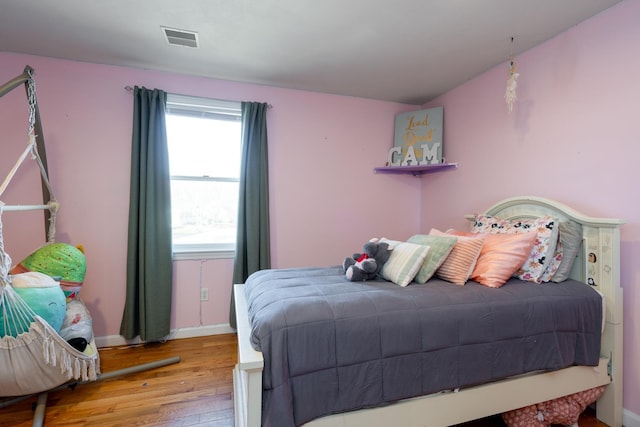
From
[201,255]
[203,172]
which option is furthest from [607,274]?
[203,172]

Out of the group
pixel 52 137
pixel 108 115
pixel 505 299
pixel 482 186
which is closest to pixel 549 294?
pixel 505 299

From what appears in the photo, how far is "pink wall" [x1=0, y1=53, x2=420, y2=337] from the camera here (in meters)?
2.28

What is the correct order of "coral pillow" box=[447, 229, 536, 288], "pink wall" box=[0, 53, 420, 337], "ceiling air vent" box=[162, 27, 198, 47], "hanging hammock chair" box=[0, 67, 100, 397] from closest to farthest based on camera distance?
"hanging hammock chair" box=[0, 67, 100, 397], "coral pillow" box=[447, 229, 536, 288], "ceiling air vent" box=[162, 27, 198, 47], "pink wall" box=[0, 53, 420, 337]

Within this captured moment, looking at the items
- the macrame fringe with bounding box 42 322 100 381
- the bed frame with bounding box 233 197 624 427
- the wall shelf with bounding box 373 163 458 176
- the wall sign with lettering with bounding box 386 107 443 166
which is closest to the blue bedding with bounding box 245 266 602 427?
the bed frame with bounding box 233 197 624 427

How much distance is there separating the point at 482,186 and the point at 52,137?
3.63 meters

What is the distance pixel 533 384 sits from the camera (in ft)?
4.72

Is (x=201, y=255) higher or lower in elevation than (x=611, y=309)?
higher

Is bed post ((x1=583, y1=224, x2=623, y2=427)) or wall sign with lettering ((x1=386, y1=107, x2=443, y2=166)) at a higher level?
wall sign with lettering ((x1=386, y1=107, x2=443, y2=166))

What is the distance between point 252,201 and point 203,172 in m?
0.57

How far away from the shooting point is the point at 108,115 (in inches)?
94.2

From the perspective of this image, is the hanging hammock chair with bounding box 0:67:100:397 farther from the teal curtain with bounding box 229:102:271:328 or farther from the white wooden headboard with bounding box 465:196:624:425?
the white wooden headboard with bounding box 465:196:624:425

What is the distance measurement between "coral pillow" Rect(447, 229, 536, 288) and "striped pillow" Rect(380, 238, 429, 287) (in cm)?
34

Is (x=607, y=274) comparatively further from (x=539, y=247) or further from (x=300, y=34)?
(x=300, y=34)

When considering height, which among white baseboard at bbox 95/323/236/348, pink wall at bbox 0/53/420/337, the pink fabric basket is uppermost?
pink wall at bbox 0/53/420/337
